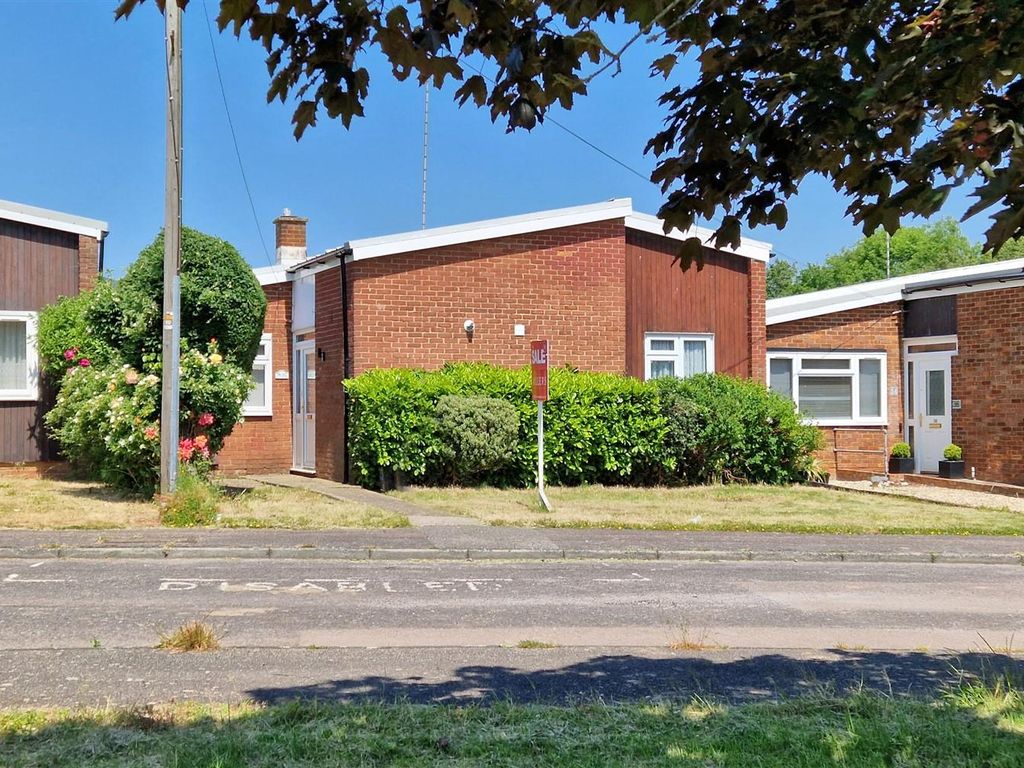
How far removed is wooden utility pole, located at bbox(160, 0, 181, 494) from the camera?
43.4 feet

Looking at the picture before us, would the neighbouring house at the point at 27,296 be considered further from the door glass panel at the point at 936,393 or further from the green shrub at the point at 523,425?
the door glass panel at the point at 936,393

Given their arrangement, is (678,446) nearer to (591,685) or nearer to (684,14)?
(591,685)

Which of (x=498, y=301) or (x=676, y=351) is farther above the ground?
(x=498, y=301)

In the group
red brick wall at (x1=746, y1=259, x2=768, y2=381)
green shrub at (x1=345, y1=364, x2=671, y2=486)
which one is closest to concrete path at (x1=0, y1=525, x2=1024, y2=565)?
green shrub at (x1=345, y1=364, x2=671, y2=486)

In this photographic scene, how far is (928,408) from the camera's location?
69.4ft

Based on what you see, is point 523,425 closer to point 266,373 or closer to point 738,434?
point 738,434

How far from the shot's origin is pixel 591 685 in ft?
20.2

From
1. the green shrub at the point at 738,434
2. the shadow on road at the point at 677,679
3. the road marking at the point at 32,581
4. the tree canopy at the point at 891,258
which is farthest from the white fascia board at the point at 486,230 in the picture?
the tree canopy at the point at 891,258

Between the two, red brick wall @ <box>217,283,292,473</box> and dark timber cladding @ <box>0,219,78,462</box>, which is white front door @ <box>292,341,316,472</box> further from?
dark timber cladding @ <box>0,219,78,462</box>

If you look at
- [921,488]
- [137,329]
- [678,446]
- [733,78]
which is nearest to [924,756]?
[733,78]

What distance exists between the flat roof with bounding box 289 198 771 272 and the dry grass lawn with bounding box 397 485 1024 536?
13.3ft

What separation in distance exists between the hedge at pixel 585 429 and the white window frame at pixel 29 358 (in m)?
5.95

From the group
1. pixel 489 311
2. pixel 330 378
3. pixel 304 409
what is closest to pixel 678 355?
pixel 489 311

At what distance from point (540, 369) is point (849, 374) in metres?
9.21
